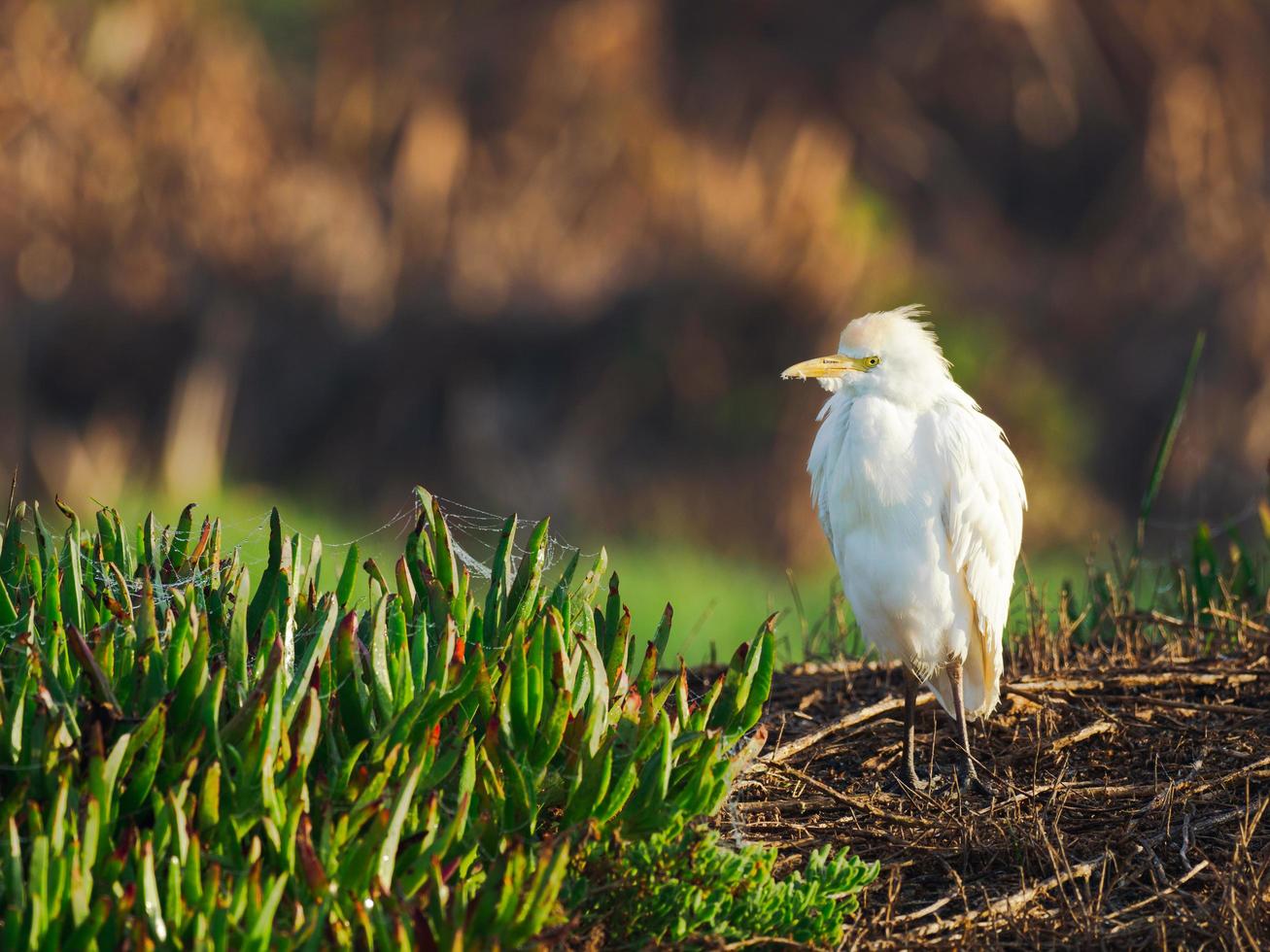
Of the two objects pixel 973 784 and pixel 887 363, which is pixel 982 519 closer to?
pixel 887 363

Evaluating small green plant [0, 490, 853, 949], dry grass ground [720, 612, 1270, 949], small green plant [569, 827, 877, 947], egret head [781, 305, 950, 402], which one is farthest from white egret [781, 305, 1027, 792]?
small green plant [569, 827, 877, 947]

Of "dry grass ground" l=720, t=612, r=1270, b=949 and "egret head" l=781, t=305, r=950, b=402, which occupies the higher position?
"egret head" l=781, t=305, r=950, b=402

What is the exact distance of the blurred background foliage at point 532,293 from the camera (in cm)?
1216

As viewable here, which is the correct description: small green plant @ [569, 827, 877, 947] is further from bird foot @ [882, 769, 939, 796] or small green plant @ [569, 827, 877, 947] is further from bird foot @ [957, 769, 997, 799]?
bird foot @ [957, 769, 997, 799]

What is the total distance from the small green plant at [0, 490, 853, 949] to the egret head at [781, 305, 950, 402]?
1.06 metres

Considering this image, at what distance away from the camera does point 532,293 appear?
13172 mm

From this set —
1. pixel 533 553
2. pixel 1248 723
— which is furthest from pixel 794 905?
pixel 1248 723

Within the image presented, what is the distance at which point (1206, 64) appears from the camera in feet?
51.0

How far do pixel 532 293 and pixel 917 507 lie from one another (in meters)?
9.70

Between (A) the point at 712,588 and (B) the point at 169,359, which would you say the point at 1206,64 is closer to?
(A) the point at 712,588

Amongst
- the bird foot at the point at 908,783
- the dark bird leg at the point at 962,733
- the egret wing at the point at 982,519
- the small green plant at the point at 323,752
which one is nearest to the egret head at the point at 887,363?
the egret wing at the point at 982,519

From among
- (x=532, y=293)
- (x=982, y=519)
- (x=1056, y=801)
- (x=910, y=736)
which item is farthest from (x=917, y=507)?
(x=532, y=293)

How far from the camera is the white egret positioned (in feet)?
12.3

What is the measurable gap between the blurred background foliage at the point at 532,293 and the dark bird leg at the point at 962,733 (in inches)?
241
